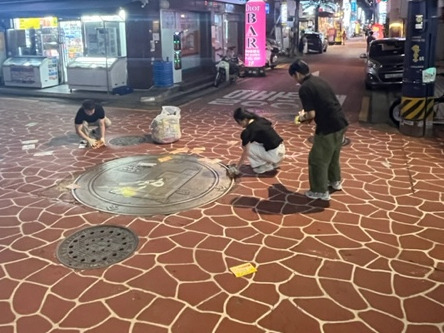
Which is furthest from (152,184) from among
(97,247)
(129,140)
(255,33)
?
(255,33)

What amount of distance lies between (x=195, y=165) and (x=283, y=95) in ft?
25.3

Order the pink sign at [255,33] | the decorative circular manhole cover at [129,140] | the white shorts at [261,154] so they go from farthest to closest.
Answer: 1. the pink sign at [255,33]
2. the decorative circular manhole cover at [129,140]
3. the white shorts at [261,154]

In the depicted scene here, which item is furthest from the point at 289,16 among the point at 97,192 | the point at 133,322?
the point at 133,322

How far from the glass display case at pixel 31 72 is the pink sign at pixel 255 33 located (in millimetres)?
7607

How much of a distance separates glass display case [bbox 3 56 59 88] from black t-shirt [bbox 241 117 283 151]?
36.0 ft

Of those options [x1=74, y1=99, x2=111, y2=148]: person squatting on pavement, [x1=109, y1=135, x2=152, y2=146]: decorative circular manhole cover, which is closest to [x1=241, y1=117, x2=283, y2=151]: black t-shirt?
[x1=109, y1=135, x2=152, y2=146]: decorative circular manhole cover

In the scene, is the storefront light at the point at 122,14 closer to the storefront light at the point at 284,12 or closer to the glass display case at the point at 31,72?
the glass display case at the point at 31,72

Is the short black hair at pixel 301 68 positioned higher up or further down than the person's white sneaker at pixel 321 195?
higher up

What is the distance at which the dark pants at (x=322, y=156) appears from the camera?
5.11 meters

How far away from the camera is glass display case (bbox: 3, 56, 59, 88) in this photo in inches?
575

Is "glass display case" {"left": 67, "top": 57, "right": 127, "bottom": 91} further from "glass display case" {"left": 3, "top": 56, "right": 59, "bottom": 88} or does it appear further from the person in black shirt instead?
the person in black shirt

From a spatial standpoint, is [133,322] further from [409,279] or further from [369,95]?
[369,95]

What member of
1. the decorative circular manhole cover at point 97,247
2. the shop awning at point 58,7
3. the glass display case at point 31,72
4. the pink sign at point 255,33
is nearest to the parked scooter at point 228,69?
the pink sign at point 255,33

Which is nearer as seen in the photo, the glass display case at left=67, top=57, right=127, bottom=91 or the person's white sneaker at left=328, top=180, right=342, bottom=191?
the person's white sneaker at left=328, top=180, right=342, bottom=191
